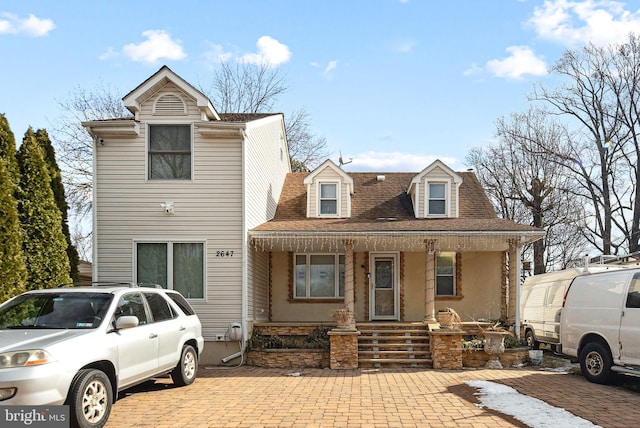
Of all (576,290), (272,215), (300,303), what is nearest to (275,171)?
(272,215)

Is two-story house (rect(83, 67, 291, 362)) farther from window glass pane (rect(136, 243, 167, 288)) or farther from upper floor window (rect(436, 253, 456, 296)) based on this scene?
upper floor window (rect(436, 253, 456, 296))

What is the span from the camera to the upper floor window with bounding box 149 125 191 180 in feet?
44.9

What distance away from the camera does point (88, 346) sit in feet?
22.0

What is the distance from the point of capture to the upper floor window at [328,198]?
16781 millimetres

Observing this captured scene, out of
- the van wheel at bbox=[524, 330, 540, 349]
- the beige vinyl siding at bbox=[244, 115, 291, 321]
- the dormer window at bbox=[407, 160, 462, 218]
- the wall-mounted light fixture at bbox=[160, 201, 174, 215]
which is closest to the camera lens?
the wall-mounted light fixture at bbox=[160, 201, 174, 215]

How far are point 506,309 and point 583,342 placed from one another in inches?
227

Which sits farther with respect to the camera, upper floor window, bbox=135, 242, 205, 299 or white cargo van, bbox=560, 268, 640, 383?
upper floor window, bbox=135, 242, 205, 299

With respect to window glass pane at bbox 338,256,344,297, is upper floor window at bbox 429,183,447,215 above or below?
above

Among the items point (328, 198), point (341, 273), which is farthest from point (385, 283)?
point (328, 198)

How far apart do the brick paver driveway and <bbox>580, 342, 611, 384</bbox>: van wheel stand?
0.78 feet

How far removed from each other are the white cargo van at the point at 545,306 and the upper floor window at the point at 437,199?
369 centimetres

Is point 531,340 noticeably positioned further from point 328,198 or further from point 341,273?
point 328,198

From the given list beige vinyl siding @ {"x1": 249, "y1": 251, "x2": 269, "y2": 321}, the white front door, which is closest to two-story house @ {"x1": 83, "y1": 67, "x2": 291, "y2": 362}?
beige vinyl siding @ {"x1": 249, "y1": 251, "x2": 269, "y2": 321}

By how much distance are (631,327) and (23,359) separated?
361 inches
